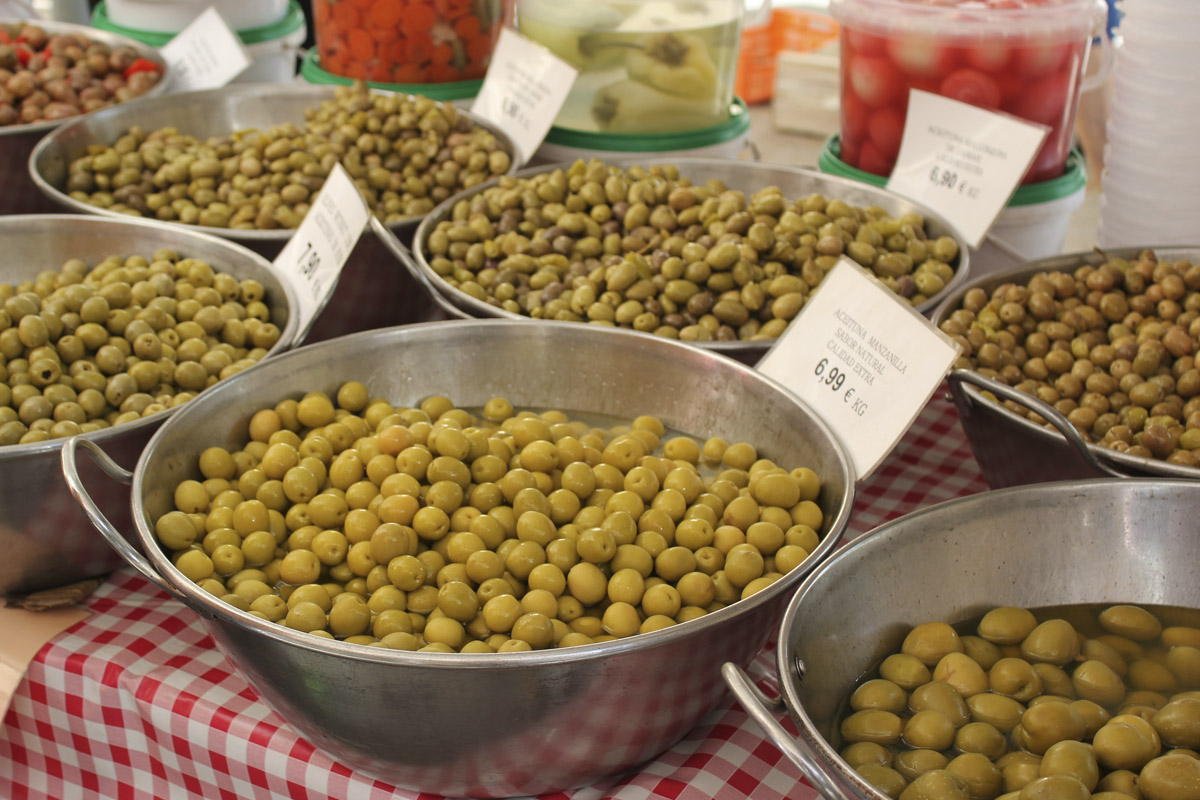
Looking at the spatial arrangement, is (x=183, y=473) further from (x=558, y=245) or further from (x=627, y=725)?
A: (x=558, y=245)

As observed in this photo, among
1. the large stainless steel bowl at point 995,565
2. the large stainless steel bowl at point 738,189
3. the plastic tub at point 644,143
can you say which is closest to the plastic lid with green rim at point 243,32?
the plastic tub at point 644,143

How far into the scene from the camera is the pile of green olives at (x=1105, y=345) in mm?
1334

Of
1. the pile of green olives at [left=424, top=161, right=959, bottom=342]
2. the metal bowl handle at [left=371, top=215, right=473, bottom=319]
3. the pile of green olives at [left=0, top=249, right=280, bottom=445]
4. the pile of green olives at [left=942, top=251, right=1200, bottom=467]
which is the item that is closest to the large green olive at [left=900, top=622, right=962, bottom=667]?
the pile of green olives at [left=942, top=251, right=1200, bottom=467]

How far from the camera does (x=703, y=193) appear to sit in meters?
1.84

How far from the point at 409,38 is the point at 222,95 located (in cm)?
44

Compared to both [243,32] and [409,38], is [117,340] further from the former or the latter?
[243,32]

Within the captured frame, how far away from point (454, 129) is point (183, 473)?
117 centimetres

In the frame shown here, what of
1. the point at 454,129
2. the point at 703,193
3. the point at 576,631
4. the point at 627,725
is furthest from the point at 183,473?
the point at 454,129

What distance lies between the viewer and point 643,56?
2182 millimetres

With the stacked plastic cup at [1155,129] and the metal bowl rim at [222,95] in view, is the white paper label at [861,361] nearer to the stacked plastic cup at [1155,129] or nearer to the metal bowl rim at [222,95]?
the metal bowl rim at [222,95]

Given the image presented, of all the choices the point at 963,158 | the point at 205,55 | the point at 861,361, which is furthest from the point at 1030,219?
the point at 205,55

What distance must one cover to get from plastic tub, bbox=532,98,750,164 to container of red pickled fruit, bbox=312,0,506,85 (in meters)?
0.37

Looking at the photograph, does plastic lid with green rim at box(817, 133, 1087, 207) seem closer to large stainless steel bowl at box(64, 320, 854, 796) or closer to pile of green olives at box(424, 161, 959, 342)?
pile of green olives at box(424, 161, 959, 342)

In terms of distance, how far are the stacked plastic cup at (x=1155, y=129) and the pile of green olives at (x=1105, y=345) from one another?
0.40 m
